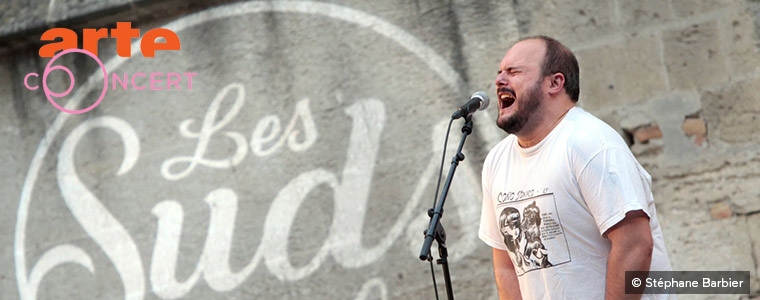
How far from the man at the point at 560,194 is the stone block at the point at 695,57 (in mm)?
1608

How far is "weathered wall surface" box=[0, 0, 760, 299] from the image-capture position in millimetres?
4703

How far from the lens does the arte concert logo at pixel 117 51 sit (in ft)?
19.2

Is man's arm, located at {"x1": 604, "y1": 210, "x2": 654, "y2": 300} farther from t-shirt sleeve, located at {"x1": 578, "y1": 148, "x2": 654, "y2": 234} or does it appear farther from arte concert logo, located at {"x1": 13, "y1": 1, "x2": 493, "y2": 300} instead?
arte concert logo, located at {"x1": 13, "y1": 1, "x2": 493, "y2": 300}

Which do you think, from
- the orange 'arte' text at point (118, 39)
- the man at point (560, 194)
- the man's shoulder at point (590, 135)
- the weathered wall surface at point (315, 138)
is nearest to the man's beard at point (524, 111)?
the man at point (560, 194)

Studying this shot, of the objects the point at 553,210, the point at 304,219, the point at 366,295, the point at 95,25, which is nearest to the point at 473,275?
the point at 366,295

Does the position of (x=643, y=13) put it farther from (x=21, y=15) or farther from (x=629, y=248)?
(x=21, y=15)

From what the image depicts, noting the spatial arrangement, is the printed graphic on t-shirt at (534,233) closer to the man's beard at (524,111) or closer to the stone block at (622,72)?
the man's beard at (524,111)

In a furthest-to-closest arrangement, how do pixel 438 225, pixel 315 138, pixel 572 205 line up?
pixel 315 138
pixel 438 225
pixel 572 205

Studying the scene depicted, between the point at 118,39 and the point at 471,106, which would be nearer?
the point at 471,106

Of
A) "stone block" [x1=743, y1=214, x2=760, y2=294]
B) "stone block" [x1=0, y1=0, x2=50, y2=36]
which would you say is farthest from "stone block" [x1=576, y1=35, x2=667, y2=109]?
"stone block" [x1=0, y1=0, x2=50, y2=36]

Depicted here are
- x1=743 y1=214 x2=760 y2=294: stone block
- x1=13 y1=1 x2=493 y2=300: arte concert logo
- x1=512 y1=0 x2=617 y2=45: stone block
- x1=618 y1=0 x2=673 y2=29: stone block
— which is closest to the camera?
x1=743 y1=214 x2=760 y2=294: stone block

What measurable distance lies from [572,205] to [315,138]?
2.65 m

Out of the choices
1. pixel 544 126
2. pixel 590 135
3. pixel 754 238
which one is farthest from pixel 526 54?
pixel 754 238

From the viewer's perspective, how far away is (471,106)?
340 centimetres
